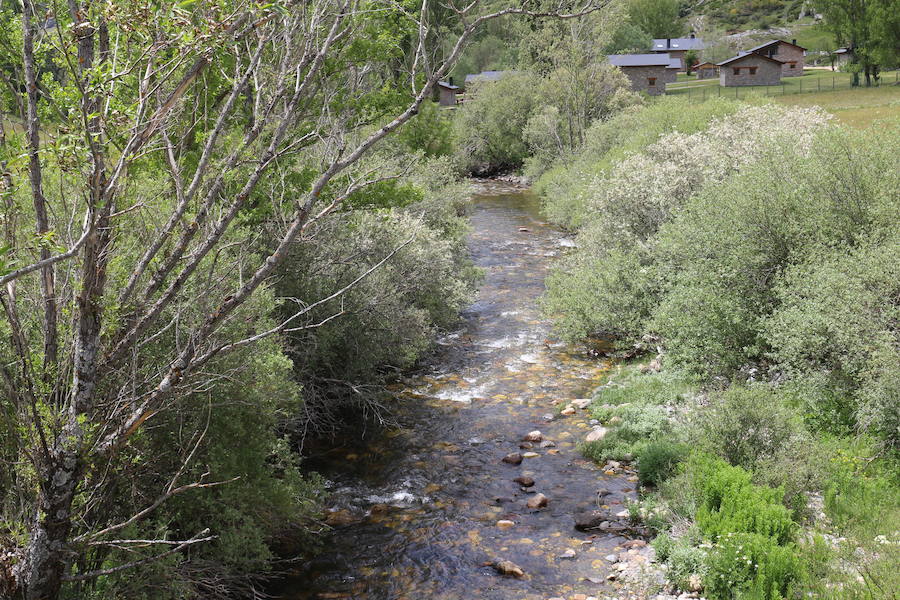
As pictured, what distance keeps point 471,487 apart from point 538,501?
148 centimetres

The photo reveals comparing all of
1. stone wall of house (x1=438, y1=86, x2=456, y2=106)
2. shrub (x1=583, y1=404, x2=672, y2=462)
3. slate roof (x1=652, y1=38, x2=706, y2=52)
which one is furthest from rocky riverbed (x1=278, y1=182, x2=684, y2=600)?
slate roof (x1=652, y1=38, x2=706, y2=52)

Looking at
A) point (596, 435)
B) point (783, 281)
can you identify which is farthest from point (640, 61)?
point (596, 435)

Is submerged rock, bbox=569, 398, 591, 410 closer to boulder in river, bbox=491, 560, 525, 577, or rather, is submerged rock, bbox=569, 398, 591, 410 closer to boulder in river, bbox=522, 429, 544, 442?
boulder in river, bbox=522, 429, 544, 442

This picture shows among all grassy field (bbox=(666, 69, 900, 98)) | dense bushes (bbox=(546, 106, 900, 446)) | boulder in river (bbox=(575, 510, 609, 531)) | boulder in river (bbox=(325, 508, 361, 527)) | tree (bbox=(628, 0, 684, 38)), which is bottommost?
boulder in river (bbox=(575, 510, 609, 531))

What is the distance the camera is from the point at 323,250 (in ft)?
56.1

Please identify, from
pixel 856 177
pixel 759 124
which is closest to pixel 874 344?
pixel 856 177

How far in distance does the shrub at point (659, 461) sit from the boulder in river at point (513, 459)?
8.17ft

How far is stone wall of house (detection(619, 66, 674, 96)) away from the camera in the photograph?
3179 inches

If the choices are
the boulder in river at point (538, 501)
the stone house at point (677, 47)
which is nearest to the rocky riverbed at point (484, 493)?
the boulder in river at point (538, 501)

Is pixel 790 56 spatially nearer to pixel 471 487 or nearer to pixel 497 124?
pixel 497 124

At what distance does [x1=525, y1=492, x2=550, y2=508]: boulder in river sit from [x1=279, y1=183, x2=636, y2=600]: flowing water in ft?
0.37

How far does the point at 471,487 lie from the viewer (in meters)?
14.6

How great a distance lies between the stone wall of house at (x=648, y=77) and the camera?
80.8 m

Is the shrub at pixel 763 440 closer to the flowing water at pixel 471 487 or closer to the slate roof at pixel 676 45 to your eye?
the flowing water at pixel 471 487
